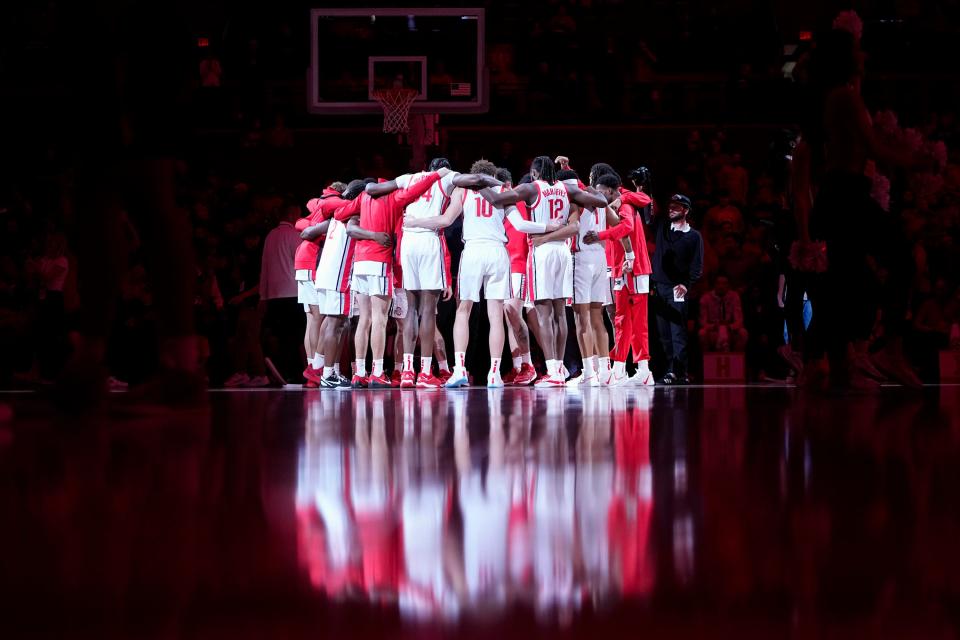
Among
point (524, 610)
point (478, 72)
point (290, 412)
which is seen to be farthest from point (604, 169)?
point (524, 610)

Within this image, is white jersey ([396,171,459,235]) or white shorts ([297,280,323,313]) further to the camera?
white shorts ([297,280,323,313])

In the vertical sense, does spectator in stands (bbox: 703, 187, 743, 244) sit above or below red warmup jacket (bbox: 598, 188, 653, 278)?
above

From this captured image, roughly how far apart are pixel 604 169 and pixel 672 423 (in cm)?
795

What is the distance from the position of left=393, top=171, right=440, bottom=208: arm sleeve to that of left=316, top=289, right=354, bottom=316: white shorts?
1.39 meters

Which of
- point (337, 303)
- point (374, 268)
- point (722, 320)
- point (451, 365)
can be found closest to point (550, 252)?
point (374, 268)

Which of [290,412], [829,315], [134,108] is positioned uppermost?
[134,108]

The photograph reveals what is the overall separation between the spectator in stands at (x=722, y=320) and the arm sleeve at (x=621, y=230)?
5.81 ft

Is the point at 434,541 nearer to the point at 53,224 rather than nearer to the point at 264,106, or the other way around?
the point at 53,224

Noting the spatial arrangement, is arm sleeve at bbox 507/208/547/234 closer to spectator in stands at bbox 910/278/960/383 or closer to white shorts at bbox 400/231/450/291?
white shorts at bbox 400/231/450/291

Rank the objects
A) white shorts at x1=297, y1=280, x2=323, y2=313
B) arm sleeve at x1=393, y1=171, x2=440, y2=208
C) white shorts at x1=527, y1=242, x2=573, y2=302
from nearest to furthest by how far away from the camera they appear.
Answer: arm sleeve at x1=393, y1=171, x2=440, y2=208 < white shorts at x1=527, y1=242, x2=573, y2=302 < white shorts at x1=297, y1=280, x2=323, y2=313

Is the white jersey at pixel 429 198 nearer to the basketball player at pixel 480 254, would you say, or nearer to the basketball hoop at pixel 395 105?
the basketball player at pixel 480 254

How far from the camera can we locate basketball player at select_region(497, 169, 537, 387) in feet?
34.3

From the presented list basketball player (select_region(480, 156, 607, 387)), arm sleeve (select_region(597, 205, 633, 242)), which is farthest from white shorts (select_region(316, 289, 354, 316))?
arm sleeve (select_region(597, 205, 633, 242))

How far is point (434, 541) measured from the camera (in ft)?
4.29
